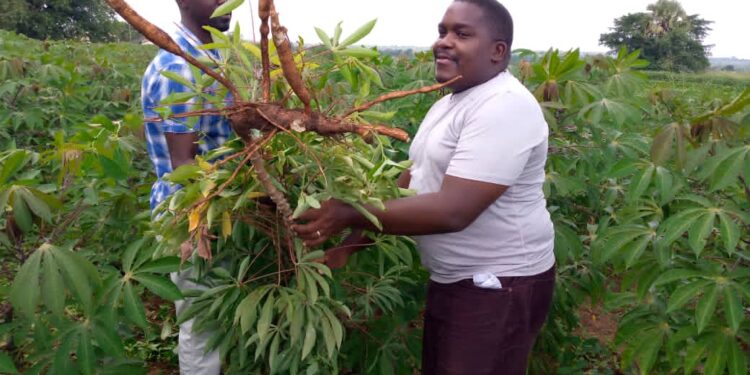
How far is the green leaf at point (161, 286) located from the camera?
1.33 meters

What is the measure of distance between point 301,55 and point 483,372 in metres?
0.89

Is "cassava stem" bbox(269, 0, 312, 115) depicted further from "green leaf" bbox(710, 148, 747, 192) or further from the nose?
"green leaf" bbox(710, 148, 747, 192)

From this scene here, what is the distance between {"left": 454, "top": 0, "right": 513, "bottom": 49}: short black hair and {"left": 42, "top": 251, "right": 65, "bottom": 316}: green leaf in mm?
1073

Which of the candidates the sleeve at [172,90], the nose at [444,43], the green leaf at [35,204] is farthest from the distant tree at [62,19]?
the nose at [444,43]

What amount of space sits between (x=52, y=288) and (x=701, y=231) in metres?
1.53

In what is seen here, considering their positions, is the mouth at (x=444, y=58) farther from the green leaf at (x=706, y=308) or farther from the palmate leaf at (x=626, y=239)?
the green leaf at (x=706, y=308)

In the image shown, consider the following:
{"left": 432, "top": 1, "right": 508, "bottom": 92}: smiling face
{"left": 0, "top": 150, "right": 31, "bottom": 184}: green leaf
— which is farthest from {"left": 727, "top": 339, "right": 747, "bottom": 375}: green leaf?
{"left": 0, "top": 150, "right": 31, "bottom": 184}: green leaf

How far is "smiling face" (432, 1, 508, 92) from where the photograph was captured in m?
1.41

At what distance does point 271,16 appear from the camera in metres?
1.05

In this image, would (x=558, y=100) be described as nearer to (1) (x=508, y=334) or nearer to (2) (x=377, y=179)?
(1) (x=508, y=334)

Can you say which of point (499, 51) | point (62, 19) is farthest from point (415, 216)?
point (62, 19)

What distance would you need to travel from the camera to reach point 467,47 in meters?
1.42

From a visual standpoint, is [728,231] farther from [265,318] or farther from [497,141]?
[265,318]

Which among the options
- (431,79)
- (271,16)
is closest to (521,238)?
(271,16)
